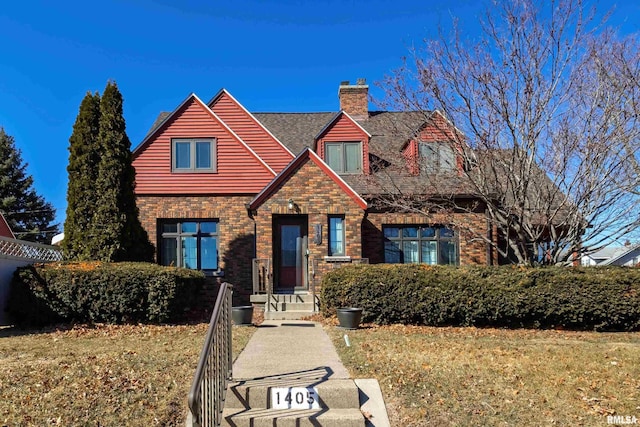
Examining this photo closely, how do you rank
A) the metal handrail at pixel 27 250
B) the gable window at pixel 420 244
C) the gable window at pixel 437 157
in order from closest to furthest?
the metal handrail at pixel 27 250 < the gable window at pixel 437 157 < the gable window at pixel 420 244

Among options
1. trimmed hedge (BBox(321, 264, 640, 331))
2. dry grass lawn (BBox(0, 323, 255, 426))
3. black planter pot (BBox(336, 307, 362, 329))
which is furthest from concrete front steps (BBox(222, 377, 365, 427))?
trimmed hedge (BBox(321, 264, 640, 331))

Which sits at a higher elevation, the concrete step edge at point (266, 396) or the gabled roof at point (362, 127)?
the gabled roof at point (362, 127)

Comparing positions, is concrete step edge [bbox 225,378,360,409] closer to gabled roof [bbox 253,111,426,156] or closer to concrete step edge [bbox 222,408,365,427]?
concrete step edge [bbox 222,408,365,427]

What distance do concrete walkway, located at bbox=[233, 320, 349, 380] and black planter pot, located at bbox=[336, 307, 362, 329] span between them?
46cm

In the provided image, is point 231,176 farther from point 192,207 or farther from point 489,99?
point 489,99

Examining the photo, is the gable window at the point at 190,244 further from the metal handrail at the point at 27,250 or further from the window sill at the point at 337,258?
the window sill at the point at 337,258

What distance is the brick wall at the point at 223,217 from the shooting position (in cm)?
1545

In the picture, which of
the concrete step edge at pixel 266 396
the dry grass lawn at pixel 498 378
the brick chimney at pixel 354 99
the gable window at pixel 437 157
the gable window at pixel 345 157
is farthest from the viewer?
the brick chimney at pixel 354 99

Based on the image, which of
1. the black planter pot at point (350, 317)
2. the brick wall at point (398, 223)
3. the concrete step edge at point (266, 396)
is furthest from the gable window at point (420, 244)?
the concrete step edge at point (266, 396)

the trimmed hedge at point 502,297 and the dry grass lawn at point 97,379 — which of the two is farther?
the trimmed hedge at point 502,297

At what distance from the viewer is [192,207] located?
15.7 meters

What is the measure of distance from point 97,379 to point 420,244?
11333 mm

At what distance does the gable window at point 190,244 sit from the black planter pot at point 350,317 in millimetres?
6189

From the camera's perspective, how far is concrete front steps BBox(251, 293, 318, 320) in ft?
41.6
